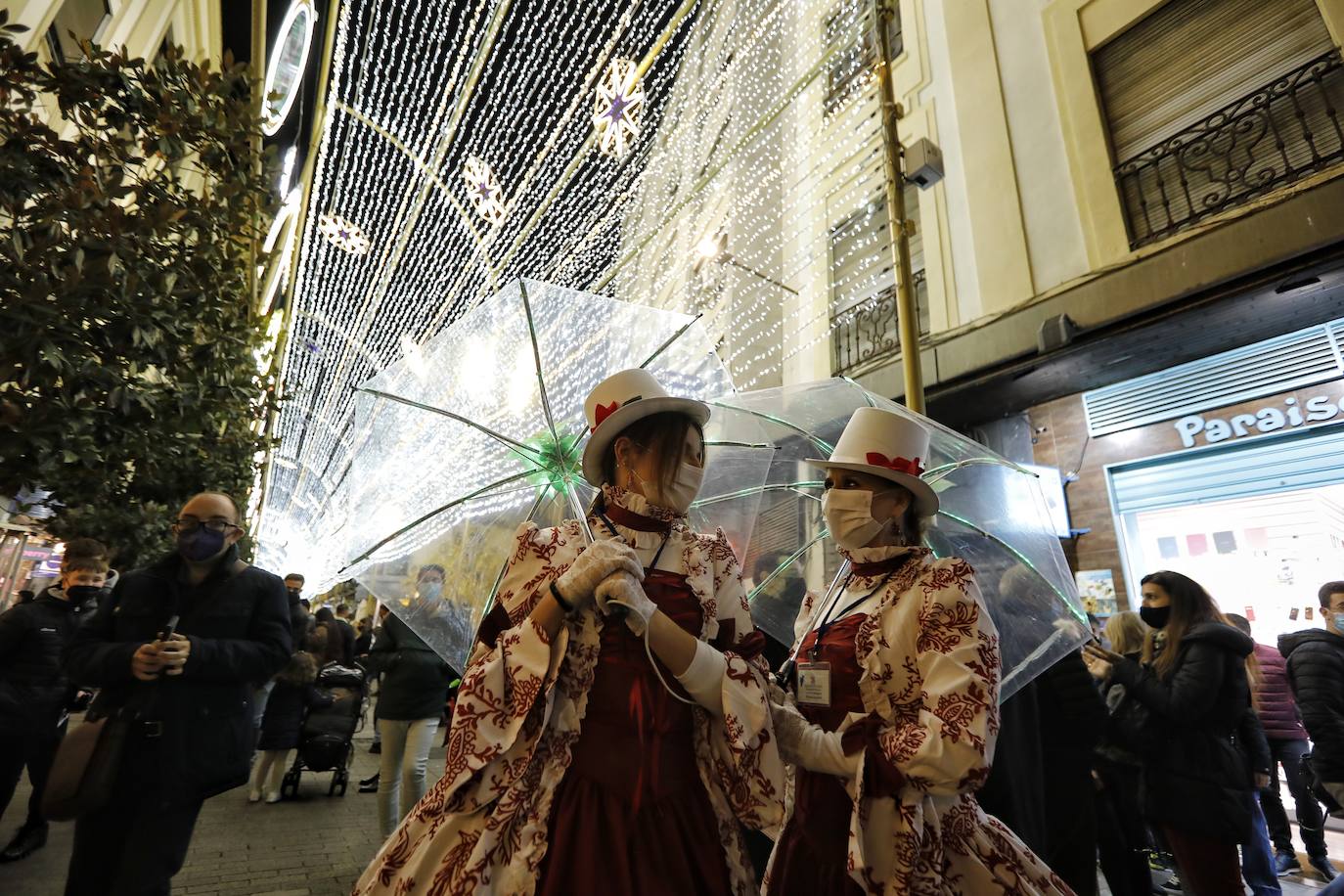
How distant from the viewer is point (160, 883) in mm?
2326

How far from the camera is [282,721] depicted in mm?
5766

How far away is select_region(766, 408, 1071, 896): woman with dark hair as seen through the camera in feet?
4.85

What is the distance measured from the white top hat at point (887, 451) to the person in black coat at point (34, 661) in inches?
175

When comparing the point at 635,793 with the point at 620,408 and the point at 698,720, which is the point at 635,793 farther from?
the point at 620,408

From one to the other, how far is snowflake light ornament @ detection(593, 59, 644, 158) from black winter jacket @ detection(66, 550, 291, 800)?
6.37 m

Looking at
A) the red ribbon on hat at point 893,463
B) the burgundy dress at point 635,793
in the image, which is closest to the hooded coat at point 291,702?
the burgundy dress at point 635,793

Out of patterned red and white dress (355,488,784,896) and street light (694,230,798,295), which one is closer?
patterned red and white dress (355,488,784,896)

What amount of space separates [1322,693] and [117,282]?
A: 6507 millimetres

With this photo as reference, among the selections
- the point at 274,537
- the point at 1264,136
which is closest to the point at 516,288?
the point at 1264,136

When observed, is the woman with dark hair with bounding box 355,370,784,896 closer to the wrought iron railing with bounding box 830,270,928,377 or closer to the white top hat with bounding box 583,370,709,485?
the white top hat with bounding box 583,370,709,485

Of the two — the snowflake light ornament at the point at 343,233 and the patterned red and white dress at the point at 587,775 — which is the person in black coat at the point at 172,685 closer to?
the patterned red and white dress at the point at 587,775

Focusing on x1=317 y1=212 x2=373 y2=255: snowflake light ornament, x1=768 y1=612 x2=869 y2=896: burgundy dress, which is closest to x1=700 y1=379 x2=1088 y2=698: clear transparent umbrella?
x1=768 y1=612 x2=869 y2=896: burgundy dress

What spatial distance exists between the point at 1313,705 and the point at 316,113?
36.9ft

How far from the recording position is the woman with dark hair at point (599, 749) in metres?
1.29
